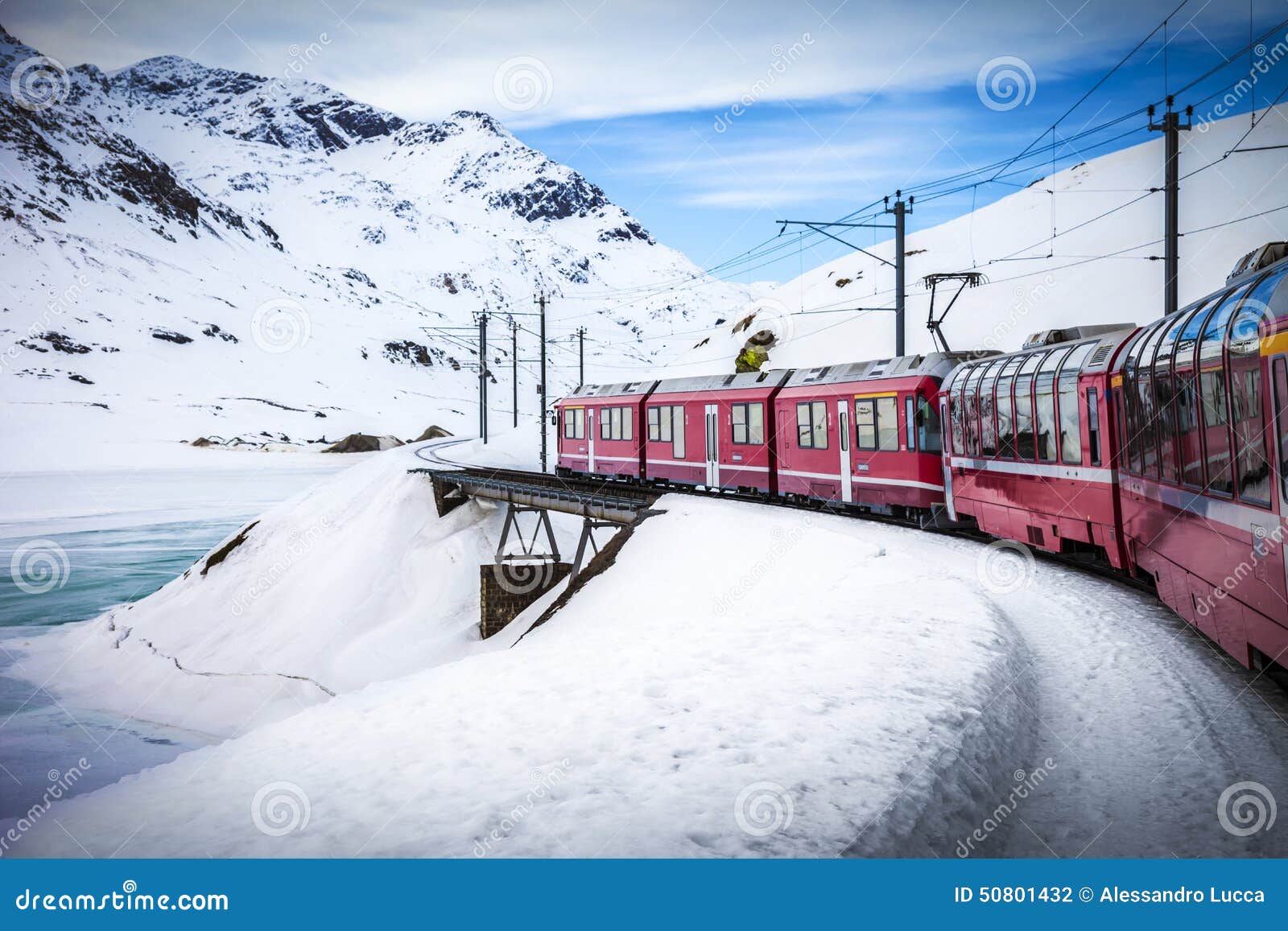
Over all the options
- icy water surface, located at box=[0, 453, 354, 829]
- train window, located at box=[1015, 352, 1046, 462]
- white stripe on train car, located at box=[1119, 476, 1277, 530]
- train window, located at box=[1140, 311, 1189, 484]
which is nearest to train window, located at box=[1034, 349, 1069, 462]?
train window, located at box=[1015, 352, 1046, 462]

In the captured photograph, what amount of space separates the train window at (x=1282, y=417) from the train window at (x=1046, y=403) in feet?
22.5

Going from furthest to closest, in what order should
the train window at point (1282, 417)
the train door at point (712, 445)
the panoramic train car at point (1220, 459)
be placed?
the train door at point (712, 445), the panoramic train car at point (1220, 459), the train window at point (1282, 417)

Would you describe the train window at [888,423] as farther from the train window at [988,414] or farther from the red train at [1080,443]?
the train window at [988,414]

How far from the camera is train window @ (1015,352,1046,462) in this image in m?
13.5

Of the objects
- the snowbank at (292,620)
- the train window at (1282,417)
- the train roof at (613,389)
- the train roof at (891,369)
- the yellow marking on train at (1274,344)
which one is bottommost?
the snowbank at (292,620)

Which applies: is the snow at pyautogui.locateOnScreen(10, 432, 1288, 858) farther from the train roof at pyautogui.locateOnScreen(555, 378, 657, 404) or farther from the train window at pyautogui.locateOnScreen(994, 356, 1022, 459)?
the train roof at pyautogui.locateOnScreen(555, 378, 657, 404)

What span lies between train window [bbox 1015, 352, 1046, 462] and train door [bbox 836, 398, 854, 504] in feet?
17.5

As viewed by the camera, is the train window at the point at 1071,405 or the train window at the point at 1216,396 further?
the train window at the point at 1071,405

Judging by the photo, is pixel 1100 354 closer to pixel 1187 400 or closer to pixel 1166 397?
pixel 1166 397

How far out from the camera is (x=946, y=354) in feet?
56.4

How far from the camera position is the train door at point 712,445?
79.0ft

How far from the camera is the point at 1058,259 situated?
68062 mm

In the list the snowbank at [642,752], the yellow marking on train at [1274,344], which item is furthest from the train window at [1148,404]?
the yellow marking on train at [1274,344]

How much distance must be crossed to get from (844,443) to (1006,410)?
522 cm
